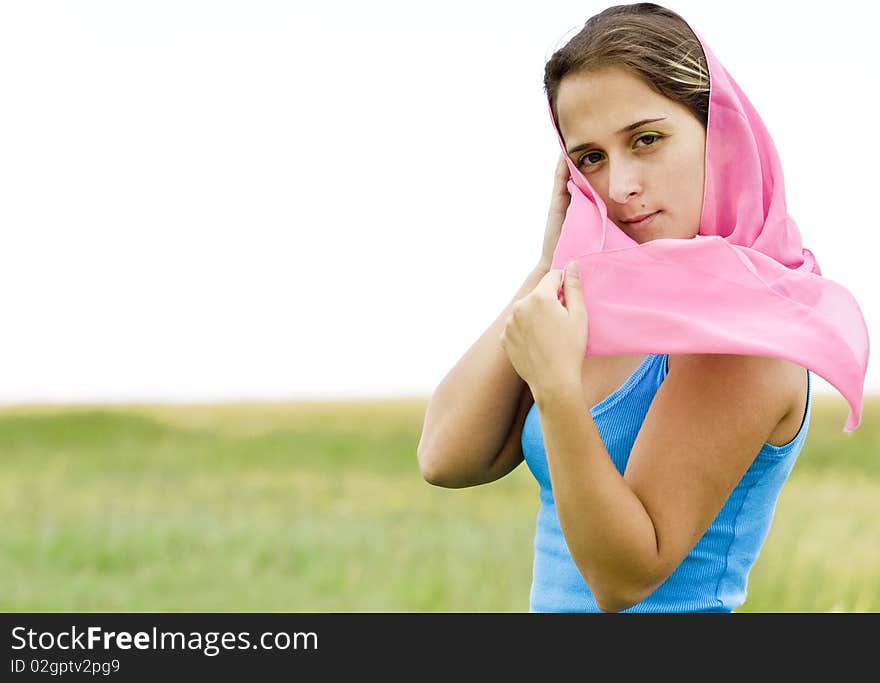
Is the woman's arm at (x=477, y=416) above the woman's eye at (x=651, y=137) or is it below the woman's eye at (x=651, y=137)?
below

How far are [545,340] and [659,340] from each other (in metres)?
0.27

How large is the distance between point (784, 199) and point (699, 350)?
0.55m

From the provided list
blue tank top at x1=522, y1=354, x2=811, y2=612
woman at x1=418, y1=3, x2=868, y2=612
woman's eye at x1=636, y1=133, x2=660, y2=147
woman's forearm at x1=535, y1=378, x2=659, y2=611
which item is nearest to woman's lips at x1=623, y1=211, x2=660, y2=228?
woman at x1=418, y1=3, x2=868, y2=612

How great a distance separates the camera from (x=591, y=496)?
1.78m

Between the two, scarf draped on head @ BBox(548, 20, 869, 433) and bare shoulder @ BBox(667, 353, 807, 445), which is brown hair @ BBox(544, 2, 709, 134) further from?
bare shoulder @ BBox(667, 353, 807, 445)

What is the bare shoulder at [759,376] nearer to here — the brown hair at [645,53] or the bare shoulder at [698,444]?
the bare shoulder at [698,444]

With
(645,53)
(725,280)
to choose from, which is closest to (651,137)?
(645,53)

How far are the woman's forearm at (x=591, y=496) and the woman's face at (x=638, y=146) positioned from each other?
48 cm

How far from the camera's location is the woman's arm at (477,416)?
2326 millimetres

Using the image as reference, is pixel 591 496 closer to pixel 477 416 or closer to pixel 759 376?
pixel 759 376

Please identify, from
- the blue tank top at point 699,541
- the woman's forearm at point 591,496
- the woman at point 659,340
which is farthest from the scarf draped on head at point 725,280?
the woman's forearm at point 591,496

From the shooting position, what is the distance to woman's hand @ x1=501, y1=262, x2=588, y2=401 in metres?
1.79
